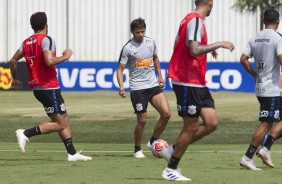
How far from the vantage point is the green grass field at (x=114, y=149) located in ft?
42.3

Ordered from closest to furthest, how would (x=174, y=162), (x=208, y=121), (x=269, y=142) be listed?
(x=174, y=162), (x=208, y=121), (x=269, y=142)

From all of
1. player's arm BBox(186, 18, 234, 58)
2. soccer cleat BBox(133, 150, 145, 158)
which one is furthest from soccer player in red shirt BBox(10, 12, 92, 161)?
player's arm BBox(186, 18, 234, 58)

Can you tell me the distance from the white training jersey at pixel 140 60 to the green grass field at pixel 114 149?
4.05 feet

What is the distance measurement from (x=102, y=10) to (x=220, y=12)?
5966mm

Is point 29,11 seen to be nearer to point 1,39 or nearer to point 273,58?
point 1,39

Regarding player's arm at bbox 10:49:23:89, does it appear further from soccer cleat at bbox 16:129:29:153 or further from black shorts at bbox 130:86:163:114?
black shorts at bbox 130:86:163:114

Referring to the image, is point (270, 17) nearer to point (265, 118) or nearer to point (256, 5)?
point (265, 118)

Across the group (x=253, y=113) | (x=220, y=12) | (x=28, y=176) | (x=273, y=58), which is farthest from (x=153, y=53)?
(x=220, y=12)

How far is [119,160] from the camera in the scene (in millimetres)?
15805

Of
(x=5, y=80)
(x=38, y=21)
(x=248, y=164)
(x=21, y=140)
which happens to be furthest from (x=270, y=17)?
(x=5, y=80)

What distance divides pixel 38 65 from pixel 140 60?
7.42 feet

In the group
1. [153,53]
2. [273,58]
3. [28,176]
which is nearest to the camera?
[28,176]

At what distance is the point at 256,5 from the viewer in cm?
5000

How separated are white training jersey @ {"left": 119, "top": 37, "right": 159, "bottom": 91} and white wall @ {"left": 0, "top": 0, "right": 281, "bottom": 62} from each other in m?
34.6
